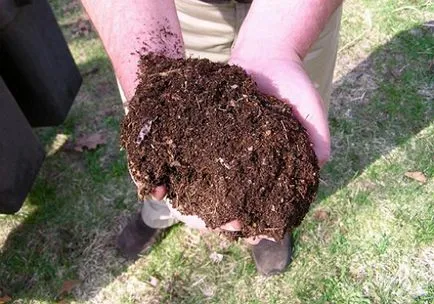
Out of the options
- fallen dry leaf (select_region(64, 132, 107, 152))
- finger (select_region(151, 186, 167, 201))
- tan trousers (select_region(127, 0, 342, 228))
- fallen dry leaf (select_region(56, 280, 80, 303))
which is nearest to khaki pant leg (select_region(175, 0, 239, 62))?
tan trousers (select_region(127, 0, 342, 228))

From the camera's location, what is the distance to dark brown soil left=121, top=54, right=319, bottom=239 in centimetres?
150

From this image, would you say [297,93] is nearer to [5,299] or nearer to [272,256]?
[272,256]

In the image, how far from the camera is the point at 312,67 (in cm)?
259

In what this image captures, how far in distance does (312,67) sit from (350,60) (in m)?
1.68

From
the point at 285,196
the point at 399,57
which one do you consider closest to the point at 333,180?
the point at 399,57

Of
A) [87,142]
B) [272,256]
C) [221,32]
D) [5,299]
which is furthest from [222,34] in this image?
[5,299]

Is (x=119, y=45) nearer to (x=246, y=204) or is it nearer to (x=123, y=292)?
(x=246, y=204)

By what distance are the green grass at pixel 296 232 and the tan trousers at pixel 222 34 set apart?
0.73 metres

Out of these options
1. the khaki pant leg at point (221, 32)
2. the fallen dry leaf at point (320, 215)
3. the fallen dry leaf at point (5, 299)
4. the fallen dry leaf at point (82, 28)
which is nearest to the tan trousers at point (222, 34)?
the khaki pant leg at point (221, 32)

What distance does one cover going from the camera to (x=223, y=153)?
1.51m

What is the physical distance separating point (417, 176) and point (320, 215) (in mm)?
724

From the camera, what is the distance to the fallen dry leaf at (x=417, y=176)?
3.32 meters

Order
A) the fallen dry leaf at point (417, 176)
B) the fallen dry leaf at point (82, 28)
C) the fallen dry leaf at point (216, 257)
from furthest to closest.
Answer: the fallen dry leaf at point (82, 28) < the fallen dry leaf at point (417, 176) < the fallen dry leaf at point (216, 257)

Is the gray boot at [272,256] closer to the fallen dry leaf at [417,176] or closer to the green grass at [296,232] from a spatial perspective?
the green grass at [296,232]
